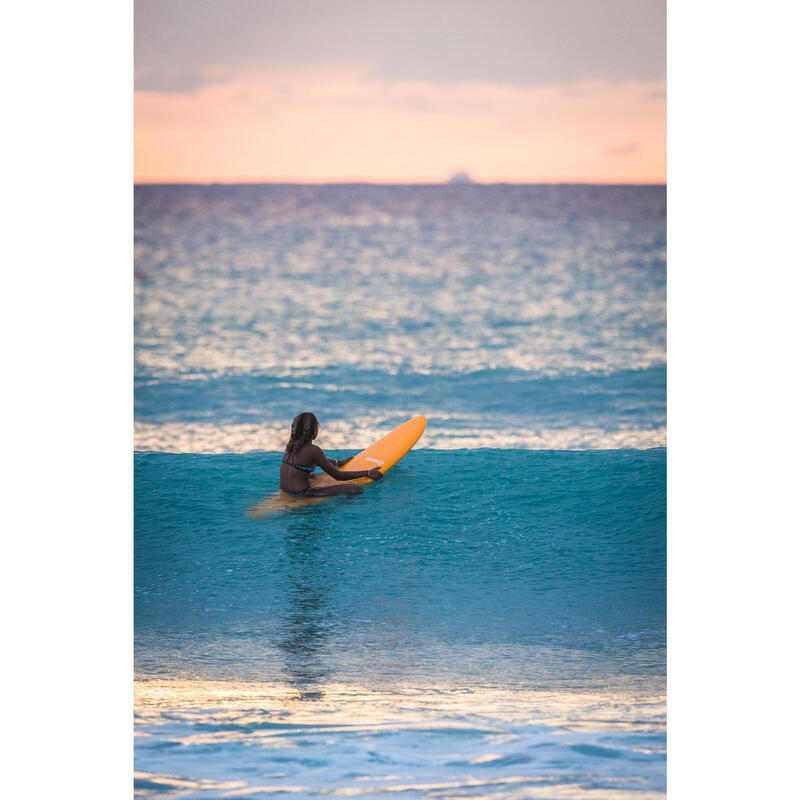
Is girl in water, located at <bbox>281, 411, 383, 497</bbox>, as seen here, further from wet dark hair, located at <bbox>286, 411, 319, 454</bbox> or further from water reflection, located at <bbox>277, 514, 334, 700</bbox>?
water reflection, located at <bbox>277, 514, 334, 700</bbox>

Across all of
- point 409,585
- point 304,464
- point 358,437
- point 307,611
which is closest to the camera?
point 307,611

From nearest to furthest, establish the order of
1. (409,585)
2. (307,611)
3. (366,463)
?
(307,611), (409,585), (366,463)

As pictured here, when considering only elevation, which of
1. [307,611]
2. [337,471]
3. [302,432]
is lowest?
[307,611]

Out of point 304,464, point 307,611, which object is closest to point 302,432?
point 304,464

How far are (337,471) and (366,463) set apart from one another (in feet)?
0.82

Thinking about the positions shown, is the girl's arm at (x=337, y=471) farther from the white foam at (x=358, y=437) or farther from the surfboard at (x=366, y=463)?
the white foam at (x=358, y=437)

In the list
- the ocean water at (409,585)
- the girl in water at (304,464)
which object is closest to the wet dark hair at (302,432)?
the girl in water at (304,464)

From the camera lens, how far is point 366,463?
561 centimetres

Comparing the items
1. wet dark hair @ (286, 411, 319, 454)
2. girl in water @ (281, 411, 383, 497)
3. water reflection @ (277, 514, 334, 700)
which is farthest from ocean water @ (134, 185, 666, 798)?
wet dark hair @ (286, 411, 319, 454)

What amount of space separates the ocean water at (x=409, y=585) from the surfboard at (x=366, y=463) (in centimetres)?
10

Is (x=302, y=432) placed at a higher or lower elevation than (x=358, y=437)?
higher

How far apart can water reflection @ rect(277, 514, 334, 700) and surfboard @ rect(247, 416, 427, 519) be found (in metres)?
0.19

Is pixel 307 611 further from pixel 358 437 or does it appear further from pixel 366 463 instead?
pixel 358 437
